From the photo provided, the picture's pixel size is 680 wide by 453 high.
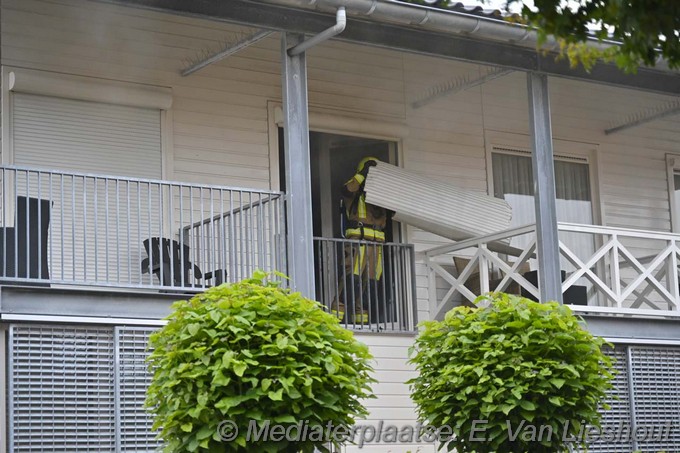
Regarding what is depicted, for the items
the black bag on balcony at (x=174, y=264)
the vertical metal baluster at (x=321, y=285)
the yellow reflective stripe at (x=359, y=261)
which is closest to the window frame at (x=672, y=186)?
the yellow reflective stripe at (x=359, y=261)

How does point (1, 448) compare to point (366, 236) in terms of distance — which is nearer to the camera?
point (1, 448)

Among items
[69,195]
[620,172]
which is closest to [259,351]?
[69,195]

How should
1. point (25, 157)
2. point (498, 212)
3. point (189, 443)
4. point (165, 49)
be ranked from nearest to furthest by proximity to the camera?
point (189, 443) < point (25, 157) < point (165, 49) < point (498, 212)

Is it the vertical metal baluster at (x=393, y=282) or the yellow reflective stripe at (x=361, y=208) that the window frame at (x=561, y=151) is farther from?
the yellow reflective stripe at (x=361, y=208)

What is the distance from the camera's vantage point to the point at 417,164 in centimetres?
1382

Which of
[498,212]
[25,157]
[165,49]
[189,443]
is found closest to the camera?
[189,443]

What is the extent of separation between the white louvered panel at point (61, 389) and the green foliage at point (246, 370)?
1.99m

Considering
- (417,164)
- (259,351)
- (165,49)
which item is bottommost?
(259,351)

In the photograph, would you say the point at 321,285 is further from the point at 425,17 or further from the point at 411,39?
the point at 425,17

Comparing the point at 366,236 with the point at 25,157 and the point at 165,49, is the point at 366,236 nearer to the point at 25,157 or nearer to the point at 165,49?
the point at 165,49

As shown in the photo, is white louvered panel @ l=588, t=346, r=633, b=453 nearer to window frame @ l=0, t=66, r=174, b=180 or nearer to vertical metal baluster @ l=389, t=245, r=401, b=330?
vertical metal baluster @ l=389, t=245, r=401, b=330

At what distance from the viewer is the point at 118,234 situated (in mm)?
10273

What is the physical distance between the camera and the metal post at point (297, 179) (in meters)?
10.2

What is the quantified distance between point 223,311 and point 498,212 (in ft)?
21.5
